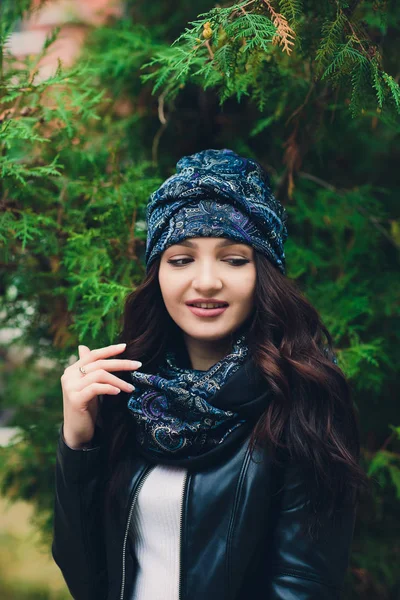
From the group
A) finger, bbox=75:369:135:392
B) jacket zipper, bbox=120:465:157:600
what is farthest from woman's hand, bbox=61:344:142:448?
jacket zipper, bbox=120:465:157:600

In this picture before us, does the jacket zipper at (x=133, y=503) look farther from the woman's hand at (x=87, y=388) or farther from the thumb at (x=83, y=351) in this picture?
the thumb at (x=83, y=351)

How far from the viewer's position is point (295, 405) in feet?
6.25

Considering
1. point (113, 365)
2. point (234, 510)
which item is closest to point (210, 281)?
point (113, 365)

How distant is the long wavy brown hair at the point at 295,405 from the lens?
1832mm

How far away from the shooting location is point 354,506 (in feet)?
6.27

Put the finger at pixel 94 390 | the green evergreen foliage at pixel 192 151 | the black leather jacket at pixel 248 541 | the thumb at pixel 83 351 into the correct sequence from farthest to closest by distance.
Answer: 1. the green evergreen foliage at pixel 192 151
2. the thumb at pixel 83 351
3. the finger at pixel 94 390
4. the black leather jacket at pixel 248 541

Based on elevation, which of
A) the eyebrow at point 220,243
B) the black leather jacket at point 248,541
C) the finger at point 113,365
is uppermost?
the eyebrow at point 220,243

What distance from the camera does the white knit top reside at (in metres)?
1.88

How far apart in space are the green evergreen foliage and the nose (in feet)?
2.12

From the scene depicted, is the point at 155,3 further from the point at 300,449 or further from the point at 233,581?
the point at 233,581

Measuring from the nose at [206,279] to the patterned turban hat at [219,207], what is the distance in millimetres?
98

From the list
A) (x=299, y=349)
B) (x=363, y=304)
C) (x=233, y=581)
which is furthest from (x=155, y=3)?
(x=233, y=581)

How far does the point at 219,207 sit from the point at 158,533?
3.39 feet

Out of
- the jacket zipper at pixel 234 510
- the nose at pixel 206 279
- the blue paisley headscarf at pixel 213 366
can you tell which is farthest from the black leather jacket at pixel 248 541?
the nose at pixel 206 279
